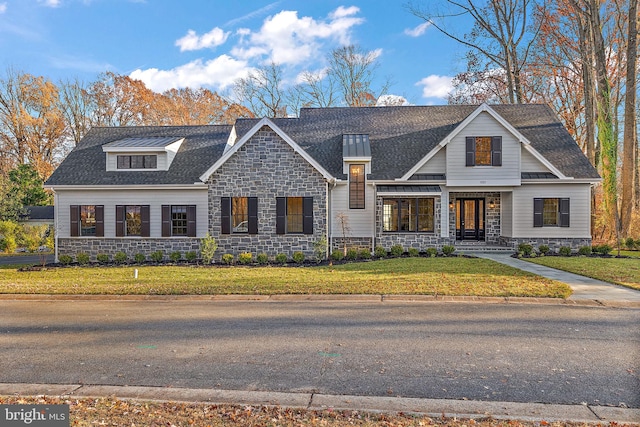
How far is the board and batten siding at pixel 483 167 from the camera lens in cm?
1788

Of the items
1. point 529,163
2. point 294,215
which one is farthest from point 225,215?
point 529,163

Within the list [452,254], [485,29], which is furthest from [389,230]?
[485,29]

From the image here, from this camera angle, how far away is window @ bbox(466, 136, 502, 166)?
18.0m

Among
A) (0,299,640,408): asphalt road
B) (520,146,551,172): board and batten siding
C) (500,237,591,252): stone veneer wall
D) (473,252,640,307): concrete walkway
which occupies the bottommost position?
(0,299,640,408): asphalt road

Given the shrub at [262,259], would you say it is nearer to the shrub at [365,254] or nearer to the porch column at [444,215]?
the shrub at [365,254]

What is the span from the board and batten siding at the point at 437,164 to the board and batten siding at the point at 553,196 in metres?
3.33

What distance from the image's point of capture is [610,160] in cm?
2092

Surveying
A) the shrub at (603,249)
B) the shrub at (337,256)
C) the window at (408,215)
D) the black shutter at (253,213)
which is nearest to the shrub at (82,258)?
the black shutter at (253,213)

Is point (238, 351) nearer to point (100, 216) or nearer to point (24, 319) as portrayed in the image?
point (24, 319)

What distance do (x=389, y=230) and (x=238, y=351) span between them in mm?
13611

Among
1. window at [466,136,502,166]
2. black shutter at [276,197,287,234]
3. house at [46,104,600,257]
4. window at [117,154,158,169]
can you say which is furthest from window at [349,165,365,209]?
window at [117,154,158,169]

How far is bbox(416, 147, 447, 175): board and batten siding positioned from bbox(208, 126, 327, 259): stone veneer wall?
16.3 feet

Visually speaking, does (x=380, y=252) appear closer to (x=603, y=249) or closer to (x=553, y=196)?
(x=553, y=196)

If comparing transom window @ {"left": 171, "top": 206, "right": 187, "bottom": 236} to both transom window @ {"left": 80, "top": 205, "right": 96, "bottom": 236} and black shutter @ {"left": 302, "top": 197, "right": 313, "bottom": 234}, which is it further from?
black shutter @ {"left": 302, "top": 197, "right": 313, "bottom": 234}
